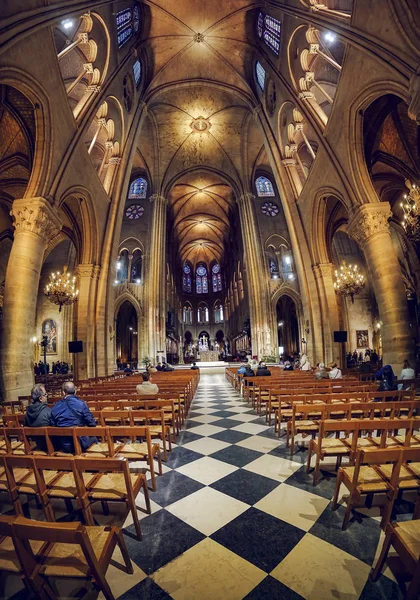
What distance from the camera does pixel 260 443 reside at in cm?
424

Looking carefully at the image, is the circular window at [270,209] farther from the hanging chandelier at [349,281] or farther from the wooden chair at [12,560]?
the wooden chair at [12,560]

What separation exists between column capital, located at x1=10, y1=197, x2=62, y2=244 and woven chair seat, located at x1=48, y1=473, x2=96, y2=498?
303 inches

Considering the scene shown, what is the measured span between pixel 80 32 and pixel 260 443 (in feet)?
51.9

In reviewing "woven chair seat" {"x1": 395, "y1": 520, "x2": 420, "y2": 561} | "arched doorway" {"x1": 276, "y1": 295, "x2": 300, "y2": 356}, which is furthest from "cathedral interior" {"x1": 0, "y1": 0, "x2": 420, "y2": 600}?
"arched doorway" {"x1": 276, "y1": 295, "x2": 300, "y2": 356}

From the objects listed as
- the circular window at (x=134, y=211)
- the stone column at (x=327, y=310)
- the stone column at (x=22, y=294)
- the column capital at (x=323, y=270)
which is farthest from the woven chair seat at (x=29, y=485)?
the circular window at (x=134, y=211)

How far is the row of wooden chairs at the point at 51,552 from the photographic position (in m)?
A: 1.11

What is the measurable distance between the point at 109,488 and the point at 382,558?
208cm

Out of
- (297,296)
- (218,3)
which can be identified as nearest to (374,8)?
(218,3)

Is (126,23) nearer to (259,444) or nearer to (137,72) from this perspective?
(137,72)

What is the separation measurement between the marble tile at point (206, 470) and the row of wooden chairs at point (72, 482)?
0.83 m

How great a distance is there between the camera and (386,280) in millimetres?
8445

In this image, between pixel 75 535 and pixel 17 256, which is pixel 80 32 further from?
pixel 75 535

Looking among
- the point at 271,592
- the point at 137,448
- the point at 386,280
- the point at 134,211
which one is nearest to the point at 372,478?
the point at 271,592

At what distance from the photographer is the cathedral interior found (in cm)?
195
